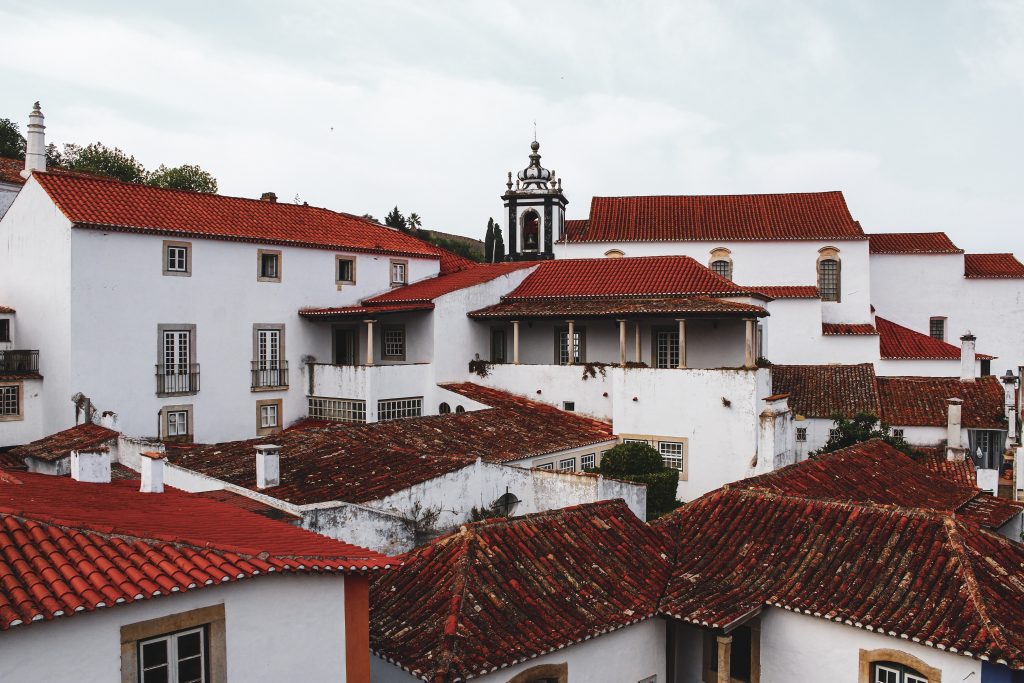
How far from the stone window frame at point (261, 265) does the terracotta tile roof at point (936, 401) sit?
65.8 feet

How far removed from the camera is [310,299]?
27.7 meters

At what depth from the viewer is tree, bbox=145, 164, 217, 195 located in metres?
42.8

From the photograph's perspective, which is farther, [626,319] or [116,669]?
[626,319]

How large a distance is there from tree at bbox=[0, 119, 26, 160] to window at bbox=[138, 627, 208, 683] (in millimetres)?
45133

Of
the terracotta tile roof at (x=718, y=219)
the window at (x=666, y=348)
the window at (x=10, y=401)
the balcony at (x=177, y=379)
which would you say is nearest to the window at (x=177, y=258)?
the balcony at (x=177, y=379)

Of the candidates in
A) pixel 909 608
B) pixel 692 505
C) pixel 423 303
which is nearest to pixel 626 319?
pixel 423 303

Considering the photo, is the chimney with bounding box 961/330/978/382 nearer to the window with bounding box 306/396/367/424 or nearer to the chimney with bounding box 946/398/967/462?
the chimney with bounding box 946/398/967/462

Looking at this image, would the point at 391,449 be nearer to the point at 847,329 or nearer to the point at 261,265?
the point at 261,265

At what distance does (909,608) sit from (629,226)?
2856 cm

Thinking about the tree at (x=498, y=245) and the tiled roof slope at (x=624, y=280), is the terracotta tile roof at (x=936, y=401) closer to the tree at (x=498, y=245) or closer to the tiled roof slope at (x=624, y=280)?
the tiled roof slope at (x=624, y=280)

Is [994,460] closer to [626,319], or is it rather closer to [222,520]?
[626,319]

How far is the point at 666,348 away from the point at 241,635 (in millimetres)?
19248

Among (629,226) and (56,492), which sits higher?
(629,226)

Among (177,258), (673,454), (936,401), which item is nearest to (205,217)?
(177,258)
